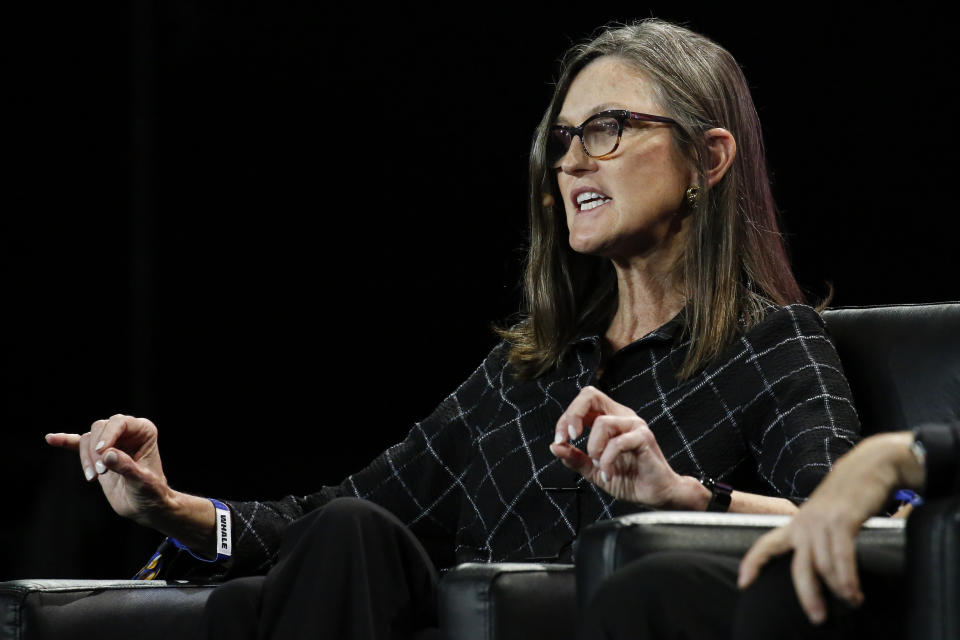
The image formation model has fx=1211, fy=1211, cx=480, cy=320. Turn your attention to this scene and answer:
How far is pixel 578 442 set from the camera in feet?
5.70

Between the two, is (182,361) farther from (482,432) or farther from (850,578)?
(850,578)

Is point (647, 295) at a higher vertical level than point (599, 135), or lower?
lower

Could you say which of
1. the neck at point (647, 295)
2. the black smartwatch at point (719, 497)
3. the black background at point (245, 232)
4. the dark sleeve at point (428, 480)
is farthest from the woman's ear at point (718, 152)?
the black background at point (245, 232)

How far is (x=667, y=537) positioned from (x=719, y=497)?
0.30 metres

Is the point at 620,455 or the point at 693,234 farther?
the point at 693,234

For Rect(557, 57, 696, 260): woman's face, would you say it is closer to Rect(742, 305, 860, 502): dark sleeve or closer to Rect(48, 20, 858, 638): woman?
Rect(48, 20, 858, 638): woman

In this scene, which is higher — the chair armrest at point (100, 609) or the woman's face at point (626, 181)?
the woman's face at point (626, 181)

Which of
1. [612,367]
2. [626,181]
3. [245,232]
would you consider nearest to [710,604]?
[612,367]

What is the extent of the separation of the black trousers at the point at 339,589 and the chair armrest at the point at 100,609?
156 millimetres

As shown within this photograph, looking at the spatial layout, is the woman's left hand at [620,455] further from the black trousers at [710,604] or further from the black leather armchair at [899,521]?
the black trousers at [710,604]

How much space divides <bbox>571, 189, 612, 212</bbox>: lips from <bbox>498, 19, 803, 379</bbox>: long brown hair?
14 cm

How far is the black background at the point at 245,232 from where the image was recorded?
3.23 meters

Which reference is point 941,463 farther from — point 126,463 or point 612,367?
point 126,463

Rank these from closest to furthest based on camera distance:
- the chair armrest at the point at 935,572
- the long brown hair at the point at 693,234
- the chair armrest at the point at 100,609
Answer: the chair armrest at the point at 935,572 < the chair armrest at the point at 100,609 < the long brown hair at the point at 693,234
